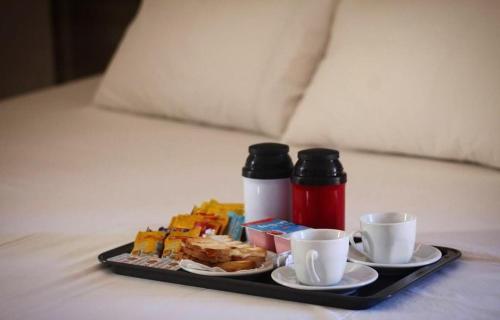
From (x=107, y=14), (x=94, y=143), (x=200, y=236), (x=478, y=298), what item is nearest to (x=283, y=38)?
(x=94, y=143)

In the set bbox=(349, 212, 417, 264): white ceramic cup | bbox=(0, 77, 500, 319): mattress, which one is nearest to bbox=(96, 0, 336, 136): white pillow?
bbox=(0, 77, 500, 319): mattress

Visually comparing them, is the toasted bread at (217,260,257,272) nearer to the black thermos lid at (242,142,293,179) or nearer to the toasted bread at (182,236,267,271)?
the toasted bread at (182,236,267,271)

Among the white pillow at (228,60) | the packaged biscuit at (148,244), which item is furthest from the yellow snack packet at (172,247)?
the white pillow at (228,60)

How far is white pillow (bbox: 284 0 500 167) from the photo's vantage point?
173 centimetres

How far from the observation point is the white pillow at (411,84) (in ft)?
5.69

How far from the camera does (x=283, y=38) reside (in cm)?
215

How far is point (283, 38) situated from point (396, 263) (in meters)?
1.10

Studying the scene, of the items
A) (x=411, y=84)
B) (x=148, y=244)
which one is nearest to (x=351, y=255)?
(x=148, y=244)

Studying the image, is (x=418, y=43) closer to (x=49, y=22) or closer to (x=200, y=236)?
(x=200, y=236)

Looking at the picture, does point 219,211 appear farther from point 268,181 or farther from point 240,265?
point 240,265

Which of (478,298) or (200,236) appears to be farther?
(200,236)

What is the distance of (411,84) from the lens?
5.97 feet

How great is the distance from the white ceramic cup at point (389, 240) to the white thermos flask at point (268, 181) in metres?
0.18

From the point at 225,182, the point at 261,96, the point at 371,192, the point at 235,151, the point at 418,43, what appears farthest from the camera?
the point at 261,96
